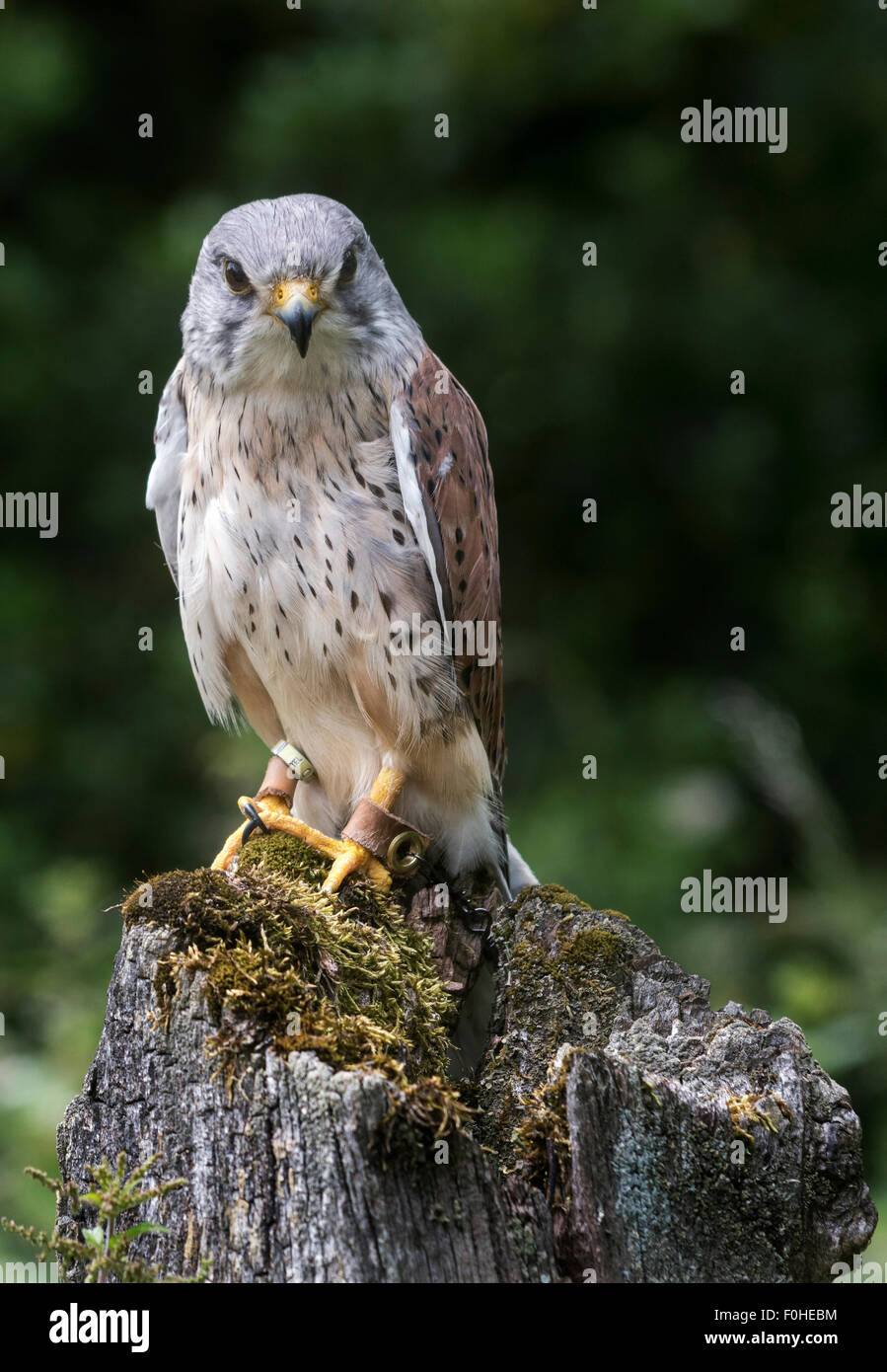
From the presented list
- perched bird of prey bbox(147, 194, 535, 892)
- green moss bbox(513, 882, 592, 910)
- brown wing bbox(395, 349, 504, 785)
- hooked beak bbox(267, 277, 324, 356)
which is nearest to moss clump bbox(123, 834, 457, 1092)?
green moss bbox(513, 882, 592, 910)

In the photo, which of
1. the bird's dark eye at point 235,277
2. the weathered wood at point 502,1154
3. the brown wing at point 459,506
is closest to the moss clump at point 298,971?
the weathered wood at point 502,1154

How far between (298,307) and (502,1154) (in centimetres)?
210

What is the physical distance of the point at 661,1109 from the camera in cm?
239

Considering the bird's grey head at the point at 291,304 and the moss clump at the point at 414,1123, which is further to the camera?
the bird's grey head at the point at 291,304

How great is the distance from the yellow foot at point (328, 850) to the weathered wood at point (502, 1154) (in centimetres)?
67

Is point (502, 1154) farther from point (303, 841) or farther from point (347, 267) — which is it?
point (347, 267)

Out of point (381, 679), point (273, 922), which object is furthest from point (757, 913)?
point (273, 922)

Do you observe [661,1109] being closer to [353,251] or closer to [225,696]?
[225,696]

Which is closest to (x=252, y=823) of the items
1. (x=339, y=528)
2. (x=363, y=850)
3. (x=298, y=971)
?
(x=363, y=850)

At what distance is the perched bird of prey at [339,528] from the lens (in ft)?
11.6

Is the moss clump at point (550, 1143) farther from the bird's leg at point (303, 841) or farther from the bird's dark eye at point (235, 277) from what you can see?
the bird's dark eye at point (235, 277)

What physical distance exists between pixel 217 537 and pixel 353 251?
34.2 inches

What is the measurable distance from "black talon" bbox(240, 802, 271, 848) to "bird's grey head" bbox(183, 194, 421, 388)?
3.79 ft

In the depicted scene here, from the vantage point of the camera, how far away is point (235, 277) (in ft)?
11.8
